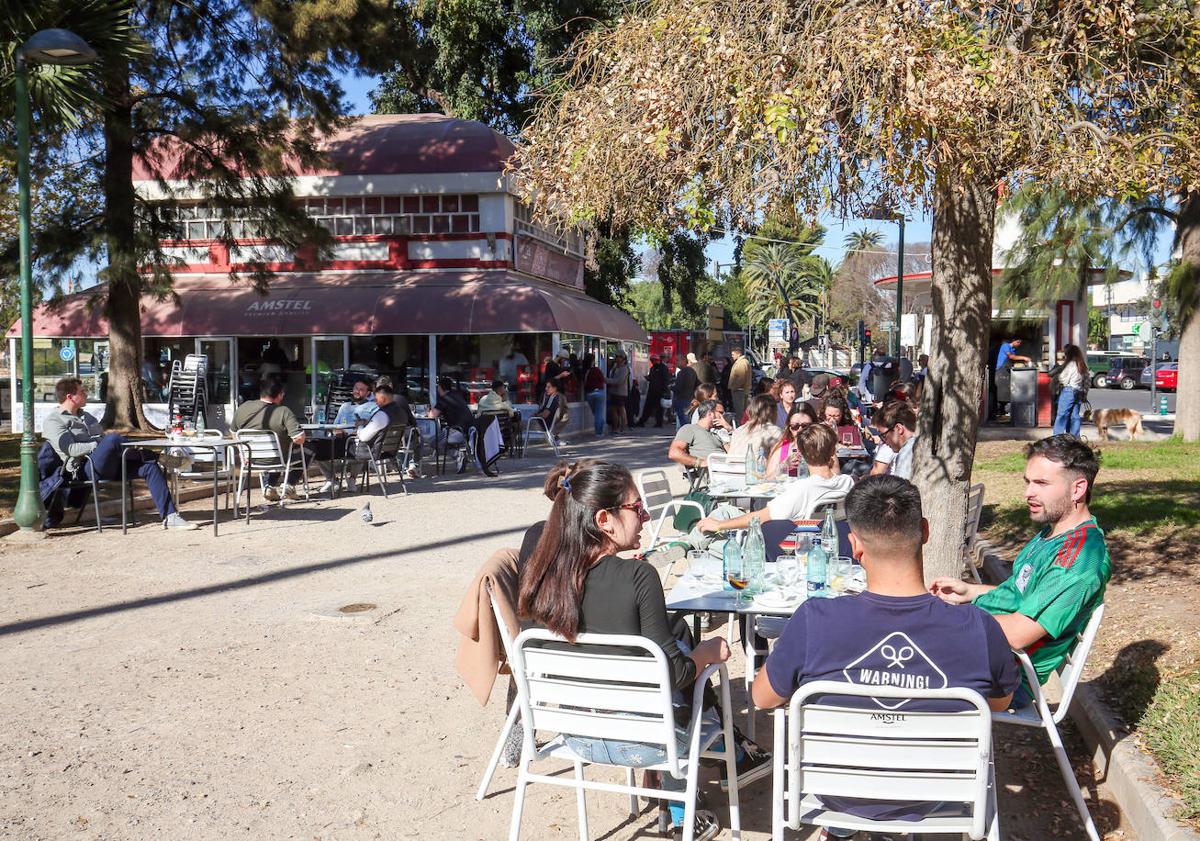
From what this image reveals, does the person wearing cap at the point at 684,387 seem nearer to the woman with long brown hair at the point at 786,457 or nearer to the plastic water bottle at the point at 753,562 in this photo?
the woman with long brown hair at the point at 786,457

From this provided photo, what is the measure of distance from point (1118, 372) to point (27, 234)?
2071 inches

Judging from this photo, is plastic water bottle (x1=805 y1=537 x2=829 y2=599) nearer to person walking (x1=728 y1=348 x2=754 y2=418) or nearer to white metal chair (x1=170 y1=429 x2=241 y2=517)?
white metal chair (x1=170 y1=429 x2=241 y2=517)

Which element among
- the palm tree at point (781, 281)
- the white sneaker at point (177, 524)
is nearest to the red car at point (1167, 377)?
the palm tree at point (781, 281)

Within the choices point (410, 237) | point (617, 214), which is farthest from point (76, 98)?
point (410, 237)

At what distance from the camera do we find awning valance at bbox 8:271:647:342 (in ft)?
73.8

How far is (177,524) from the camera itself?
35.0 feet

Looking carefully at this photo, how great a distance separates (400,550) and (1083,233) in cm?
1367

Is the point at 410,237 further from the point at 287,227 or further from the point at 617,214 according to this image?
the point at 617,214

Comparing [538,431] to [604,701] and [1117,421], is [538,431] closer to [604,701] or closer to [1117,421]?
[1117,421]

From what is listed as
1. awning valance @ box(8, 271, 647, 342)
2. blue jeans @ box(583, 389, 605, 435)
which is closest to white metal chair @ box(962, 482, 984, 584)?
awning valance @ box(8, 271, 647, 342)

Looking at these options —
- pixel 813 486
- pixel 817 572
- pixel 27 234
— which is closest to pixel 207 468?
pixel 27 234

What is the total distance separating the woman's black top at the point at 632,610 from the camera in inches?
138

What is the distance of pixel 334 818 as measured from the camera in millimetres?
4082

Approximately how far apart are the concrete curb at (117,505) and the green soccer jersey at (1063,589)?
9535 millimetres
